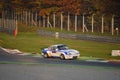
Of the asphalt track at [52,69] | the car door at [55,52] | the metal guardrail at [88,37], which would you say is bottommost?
the asphalt track at [52,69]

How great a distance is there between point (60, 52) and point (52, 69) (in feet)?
17.2

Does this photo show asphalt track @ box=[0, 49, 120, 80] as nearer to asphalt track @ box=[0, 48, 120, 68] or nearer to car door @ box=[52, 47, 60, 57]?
asphalt track @ box=[0, 48, 120, 68]

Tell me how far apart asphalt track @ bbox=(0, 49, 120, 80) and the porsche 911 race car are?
72cm

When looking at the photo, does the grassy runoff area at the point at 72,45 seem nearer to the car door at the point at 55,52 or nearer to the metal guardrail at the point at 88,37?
the metal guardrail at the point at 88,37

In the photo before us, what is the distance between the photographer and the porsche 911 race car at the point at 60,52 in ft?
126

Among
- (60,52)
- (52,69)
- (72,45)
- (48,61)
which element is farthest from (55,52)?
(52,69)

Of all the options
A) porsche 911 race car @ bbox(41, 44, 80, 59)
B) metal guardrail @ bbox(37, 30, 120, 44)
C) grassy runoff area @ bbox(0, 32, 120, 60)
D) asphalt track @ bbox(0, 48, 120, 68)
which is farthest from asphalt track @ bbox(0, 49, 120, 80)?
metal guardrail @ bbox(37, 30, 120, 44)

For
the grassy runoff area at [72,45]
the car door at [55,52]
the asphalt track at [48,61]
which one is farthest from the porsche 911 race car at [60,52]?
the grassy runoff area at [72,45]

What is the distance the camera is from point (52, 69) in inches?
1331

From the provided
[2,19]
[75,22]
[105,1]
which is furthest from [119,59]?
[2,19]

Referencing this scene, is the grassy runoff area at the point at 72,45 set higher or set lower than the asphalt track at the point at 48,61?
higher

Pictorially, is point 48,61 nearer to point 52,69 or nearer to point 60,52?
point 60,52

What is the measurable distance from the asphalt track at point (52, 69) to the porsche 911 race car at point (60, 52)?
2.38ft

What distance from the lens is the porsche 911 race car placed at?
3850cm
